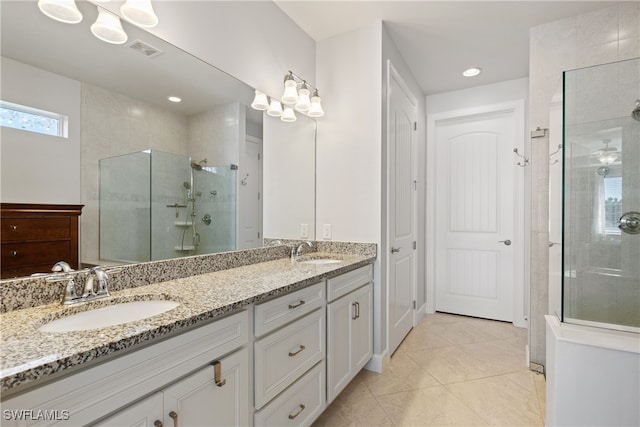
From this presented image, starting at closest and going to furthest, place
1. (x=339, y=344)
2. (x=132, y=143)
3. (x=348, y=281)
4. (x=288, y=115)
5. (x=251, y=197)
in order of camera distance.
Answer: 1. (x=132, y=143)
2. (x=339, y=344)
3. (x=348, y=281)
4. (x=251, y=197)
5. (x=288, y=115)

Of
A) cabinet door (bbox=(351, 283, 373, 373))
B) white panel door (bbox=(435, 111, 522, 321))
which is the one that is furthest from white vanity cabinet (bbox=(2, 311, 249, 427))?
white panel door (bbox=(435, 111, 522, 321))

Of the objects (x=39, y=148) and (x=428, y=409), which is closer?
(x=39, y=148)

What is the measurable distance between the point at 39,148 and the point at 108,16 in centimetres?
61

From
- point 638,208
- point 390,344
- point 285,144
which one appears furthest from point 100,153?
point 638,208

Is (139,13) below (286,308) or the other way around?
the other way around

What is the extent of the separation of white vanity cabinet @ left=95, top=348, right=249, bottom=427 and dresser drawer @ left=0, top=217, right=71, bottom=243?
695 mm

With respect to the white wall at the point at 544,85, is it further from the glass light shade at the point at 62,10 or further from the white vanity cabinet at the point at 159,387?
the glass light shade at the point at 62,10

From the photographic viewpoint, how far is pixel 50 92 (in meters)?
1.10

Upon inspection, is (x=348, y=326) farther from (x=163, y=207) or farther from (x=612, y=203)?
(x=612, y=203)

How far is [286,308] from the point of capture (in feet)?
4.54

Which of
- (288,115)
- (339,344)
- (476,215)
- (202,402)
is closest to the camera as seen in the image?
(202,402)

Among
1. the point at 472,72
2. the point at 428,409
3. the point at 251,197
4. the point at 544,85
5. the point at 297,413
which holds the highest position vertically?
the point at 472,72

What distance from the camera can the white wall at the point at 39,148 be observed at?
988 millimetres

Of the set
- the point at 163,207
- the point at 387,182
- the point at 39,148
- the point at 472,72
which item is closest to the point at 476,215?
the point at 472,72
